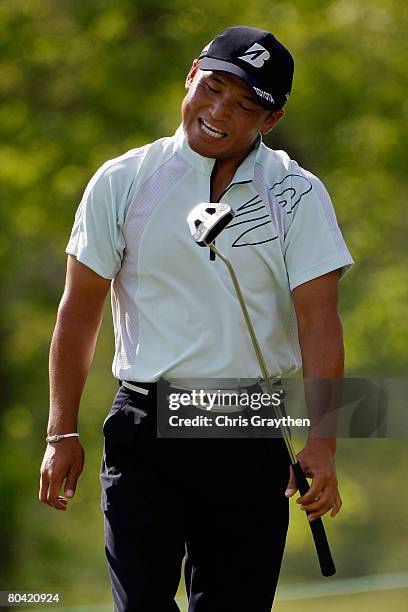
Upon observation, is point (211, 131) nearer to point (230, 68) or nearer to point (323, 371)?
point (230, 68)

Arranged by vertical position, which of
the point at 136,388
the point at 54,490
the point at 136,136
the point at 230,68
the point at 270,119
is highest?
the point at 136,136

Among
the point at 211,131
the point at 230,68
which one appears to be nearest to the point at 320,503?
the point at 211,131

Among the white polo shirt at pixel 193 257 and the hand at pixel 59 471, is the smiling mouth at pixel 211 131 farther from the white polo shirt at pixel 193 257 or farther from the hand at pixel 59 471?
the hand at pixel 59 471

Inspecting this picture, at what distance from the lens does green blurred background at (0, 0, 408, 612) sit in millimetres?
9297

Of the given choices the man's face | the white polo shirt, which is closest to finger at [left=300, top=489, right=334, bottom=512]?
the white polo shirt

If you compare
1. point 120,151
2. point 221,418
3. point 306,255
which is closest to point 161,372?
point 221,418

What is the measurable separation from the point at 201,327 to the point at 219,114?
Answer: 0.56 metres

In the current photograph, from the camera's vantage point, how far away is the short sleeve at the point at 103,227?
10.5 ft

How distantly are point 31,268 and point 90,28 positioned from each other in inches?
76.0

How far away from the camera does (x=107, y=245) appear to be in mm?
3191

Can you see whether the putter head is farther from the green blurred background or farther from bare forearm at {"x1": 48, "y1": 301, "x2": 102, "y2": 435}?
the green blurred background

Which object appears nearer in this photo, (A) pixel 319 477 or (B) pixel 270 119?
(A) pixel 319 477

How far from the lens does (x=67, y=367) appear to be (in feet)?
10.6

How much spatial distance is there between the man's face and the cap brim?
0.01 metres
